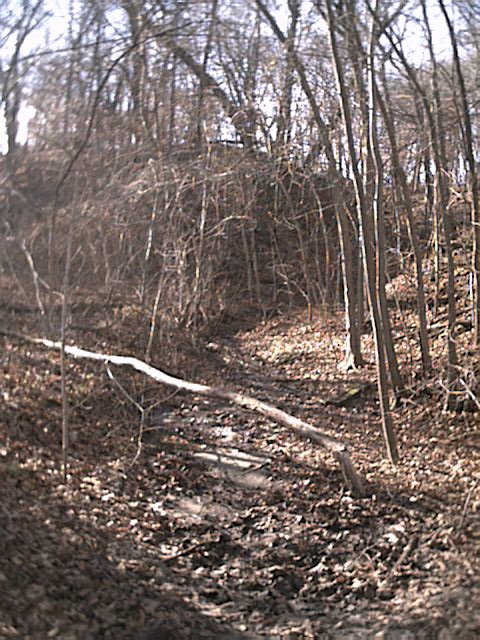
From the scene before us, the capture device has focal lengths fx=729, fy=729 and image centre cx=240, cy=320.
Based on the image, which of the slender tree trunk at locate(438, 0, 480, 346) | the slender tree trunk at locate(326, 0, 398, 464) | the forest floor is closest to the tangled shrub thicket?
the forest floor

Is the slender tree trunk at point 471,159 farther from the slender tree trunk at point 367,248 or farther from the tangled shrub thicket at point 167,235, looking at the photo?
the tangled shrub thicket at point 167,235

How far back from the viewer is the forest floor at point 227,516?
5.01 meters

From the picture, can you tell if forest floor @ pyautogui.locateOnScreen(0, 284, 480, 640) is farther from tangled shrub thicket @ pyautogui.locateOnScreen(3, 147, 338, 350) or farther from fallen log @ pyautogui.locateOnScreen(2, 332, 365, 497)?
tangled shrub thicket @ pyautogui.locateOnScreen(3, 147, 338, 350)

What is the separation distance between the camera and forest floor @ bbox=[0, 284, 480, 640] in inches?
197

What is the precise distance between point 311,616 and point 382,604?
535mm

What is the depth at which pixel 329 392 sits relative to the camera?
11047mm

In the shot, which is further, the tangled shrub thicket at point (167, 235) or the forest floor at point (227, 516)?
the tangled shrub thicket at point (167, 235)

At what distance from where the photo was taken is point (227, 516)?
7.17 m

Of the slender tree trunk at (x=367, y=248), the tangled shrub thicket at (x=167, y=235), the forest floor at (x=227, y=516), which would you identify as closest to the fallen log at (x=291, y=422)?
the forest floor at (x=227, y=516)

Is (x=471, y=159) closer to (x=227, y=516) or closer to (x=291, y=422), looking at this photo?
(x=291, y=422)

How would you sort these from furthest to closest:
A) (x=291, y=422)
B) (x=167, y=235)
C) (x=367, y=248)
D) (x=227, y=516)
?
(x=167, y=235) → (x=367, y=248) → (x=291, y=422) → (x=227, y=516)

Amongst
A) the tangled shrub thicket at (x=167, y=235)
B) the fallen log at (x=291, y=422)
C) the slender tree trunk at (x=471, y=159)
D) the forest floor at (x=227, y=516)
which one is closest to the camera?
the forest floor at (x=227, y=516)

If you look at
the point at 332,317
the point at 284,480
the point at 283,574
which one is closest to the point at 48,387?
the point at 284,480

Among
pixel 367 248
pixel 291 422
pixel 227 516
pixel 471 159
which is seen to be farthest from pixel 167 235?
pixel 227 516
